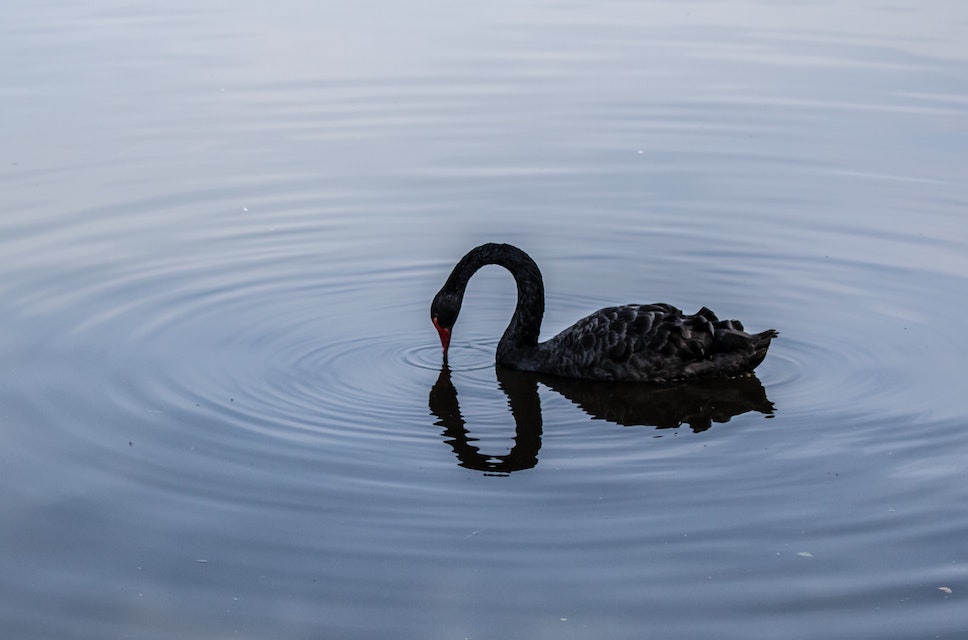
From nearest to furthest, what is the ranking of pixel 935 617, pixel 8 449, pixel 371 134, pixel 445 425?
pixel 935 617 < pixel 8 449 < pixel 445 425 < pixel 371 134

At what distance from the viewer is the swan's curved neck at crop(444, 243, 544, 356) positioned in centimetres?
721

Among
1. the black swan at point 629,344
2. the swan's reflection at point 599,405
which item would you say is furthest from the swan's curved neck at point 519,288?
the swan's reflection at point 599,405

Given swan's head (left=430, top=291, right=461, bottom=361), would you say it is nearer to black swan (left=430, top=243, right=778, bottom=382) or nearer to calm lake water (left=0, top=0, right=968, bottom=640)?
black swan (left=430, top=243, right=778, bottom=382)

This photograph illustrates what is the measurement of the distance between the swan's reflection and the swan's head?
0.16m

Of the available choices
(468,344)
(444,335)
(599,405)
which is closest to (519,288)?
(468,344)

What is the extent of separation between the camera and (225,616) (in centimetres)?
455

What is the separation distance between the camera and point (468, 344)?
25.0 ft

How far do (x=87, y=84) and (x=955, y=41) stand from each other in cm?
911

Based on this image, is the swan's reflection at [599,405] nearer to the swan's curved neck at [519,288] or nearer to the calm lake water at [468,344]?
the calm lake water at [468,344]

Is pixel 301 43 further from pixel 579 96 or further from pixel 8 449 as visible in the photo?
pixel 8 449

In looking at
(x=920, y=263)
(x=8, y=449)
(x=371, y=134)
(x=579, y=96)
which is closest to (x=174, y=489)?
(x=8, y=449)

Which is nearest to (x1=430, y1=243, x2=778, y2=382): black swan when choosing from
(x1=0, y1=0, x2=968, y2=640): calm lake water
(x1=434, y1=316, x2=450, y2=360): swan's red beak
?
(x1=434, y1=316, x2=450, y2=360): swan's red beak

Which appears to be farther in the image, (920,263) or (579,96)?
(579,96)

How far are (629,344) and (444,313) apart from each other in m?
0.97
